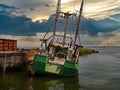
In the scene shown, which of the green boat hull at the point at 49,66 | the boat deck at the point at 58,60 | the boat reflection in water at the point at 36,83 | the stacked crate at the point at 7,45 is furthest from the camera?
the stacked crate at the point at 7,45

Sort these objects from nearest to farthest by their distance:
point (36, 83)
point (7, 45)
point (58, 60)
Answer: point (36, 83), point (58, 60), point (7, 45)

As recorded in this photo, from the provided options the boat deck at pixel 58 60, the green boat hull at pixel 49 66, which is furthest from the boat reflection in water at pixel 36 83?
the boat deck at pixel 58 60

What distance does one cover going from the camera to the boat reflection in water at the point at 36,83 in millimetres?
33500

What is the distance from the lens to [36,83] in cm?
3628

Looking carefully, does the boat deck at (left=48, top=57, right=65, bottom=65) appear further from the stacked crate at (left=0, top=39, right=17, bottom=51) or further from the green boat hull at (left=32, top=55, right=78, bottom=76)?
the stacked crate at (left=0, top=39, right=17, bottom=51)

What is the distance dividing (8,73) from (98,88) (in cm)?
1731

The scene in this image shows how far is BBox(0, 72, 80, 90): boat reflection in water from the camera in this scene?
3350 centimetres

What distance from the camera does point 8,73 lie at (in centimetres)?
4422

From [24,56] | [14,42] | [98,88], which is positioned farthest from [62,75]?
[14,42]

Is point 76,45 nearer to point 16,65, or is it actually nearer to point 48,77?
point 48,77

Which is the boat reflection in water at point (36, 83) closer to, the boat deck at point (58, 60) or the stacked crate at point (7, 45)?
the boat deck at point (58, 60)

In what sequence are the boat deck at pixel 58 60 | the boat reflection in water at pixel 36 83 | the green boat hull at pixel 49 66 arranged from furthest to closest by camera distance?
the boat deck at pixel 58 60, the green boat hull at pixel 49 66, the boat reflection in water at pixel 36 83

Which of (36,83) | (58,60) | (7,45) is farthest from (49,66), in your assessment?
(7,45)

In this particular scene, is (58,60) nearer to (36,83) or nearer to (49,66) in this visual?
(49,66)
